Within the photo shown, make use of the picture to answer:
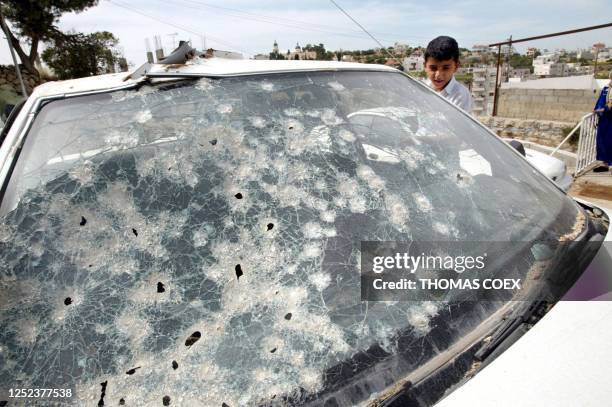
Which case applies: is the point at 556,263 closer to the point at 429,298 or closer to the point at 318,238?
the point at 429,298

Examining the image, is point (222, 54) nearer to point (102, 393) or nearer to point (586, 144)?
point (102, 393)

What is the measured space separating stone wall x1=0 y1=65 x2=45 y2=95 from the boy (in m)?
20.4

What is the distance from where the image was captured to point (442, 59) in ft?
10.3

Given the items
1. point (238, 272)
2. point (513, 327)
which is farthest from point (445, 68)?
point (238, 272)

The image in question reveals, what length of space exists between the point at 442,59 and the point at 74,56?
2113 cm

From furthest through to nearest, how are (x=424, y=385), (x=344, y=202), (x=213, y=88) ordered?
(x=213, y=88), (x=344, y=202), (x=424, y=385)

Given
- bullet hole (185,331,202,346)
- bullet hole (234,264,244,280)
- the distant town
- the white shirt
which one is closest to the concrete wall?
the distant town

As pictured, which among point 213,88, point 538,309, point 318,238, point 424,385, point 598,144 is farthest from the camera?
point 598,144

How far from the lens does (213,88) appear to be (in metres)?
1.47

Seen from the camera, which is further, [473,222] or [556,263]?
[473,222]

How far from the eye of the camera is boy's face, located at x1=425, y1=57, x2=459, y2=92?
3166 millimetres

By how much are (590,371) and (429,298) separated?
39 cm

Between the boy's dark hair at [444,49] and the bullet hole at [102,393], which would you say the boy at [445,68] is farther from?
the bullet hole at [102,393]

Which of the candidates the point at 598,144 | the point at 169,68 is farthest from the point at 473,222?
the point at 598,144
